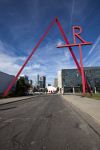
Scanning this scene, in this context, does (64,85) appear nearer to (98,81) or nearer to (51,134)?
(98,81)

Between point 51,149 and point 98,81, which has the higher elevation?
point 98,81

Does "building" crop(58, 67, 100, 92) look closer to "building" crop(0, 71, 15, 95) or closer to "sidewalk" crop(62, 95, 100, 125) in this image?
"building" crop(0, 71, 15, 95)

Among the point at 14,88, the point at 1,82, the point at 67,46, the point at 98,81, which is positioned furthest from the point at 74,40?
the point at 98,81

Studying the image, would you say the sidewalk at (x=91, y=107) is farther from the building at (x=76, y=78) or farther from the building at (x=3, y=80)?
the building at (x=76, y=78)

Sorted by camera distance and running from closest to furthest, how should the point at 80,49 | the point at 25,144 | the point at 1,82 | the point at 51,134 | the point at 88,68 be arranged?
the point at 25,144, the point at 51,134, the point at 80,49, the point at 1,82, the point at 88,68

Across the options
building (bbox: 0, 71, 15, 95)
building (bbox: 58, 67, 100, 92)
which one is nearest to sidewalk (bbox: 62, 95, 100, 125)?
building (bbox: 0, 71, 15, 95)

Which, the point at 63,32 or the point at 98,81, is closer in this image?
the point at 63,32

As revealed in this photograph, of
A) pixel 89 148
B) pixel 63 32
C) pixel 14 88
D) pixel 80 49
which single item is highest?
pixel 63 32

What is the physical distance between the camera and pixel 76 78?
141 metres

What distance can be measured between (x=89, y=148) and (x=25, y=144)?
2.02m

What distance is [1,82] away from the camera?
208 ft

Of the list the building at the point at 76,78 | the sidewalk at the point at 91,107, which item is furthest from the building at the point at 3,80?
the building at the point at 76,78

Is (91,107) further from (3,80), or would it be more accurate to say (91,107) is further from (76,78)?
(76,78)

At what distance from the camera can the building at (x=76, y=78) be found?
138375 mm
